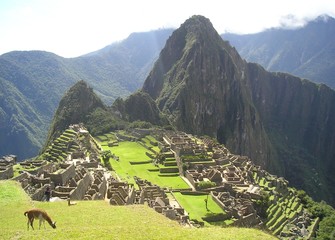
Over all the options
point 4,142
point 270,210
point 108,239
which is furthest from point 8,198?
point 4,142

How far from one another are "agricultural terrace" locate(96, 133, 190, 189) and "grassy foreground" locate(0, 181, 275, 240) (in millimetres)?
25595

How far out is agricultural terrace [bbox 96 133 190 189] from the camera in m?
59.4

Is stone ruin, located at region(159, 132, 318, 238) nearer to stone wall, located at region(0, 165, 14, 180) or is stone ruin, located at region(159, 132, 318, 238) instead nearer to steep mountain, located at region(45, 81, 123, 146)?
stone wall, located at region(0, 165, 14, 180)

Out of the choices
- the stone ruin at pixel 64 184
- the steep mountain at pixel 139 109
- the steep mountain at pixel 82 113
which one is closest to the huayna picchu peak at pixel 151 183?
the stone ruin at pixel 64 184

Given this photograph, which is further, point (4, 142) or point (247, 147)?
point (247, 147)

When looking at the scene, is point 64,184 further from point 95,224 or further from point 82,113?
point 82,113

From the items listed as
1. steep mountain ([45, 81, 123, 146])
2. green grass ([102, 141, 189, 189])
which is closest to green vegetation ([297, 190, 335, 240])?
green grass ([102, 141, 189, 189])

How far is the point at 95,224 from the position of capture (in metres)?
22.6

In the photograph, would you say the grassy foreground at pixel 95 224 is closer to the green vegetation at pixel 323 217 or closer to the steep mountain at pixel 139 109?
the green vegetation at pixel 323 217

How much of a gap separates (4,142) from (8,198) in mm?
125237

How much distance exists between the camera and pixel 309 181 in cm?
18562

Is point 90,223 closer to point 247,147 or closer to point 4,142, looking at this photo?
point 4,142

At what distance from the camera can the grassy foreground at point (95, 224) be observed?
18875 millimetres

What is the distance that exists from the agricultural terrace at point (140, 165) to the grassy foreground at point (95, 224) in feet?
84.0
